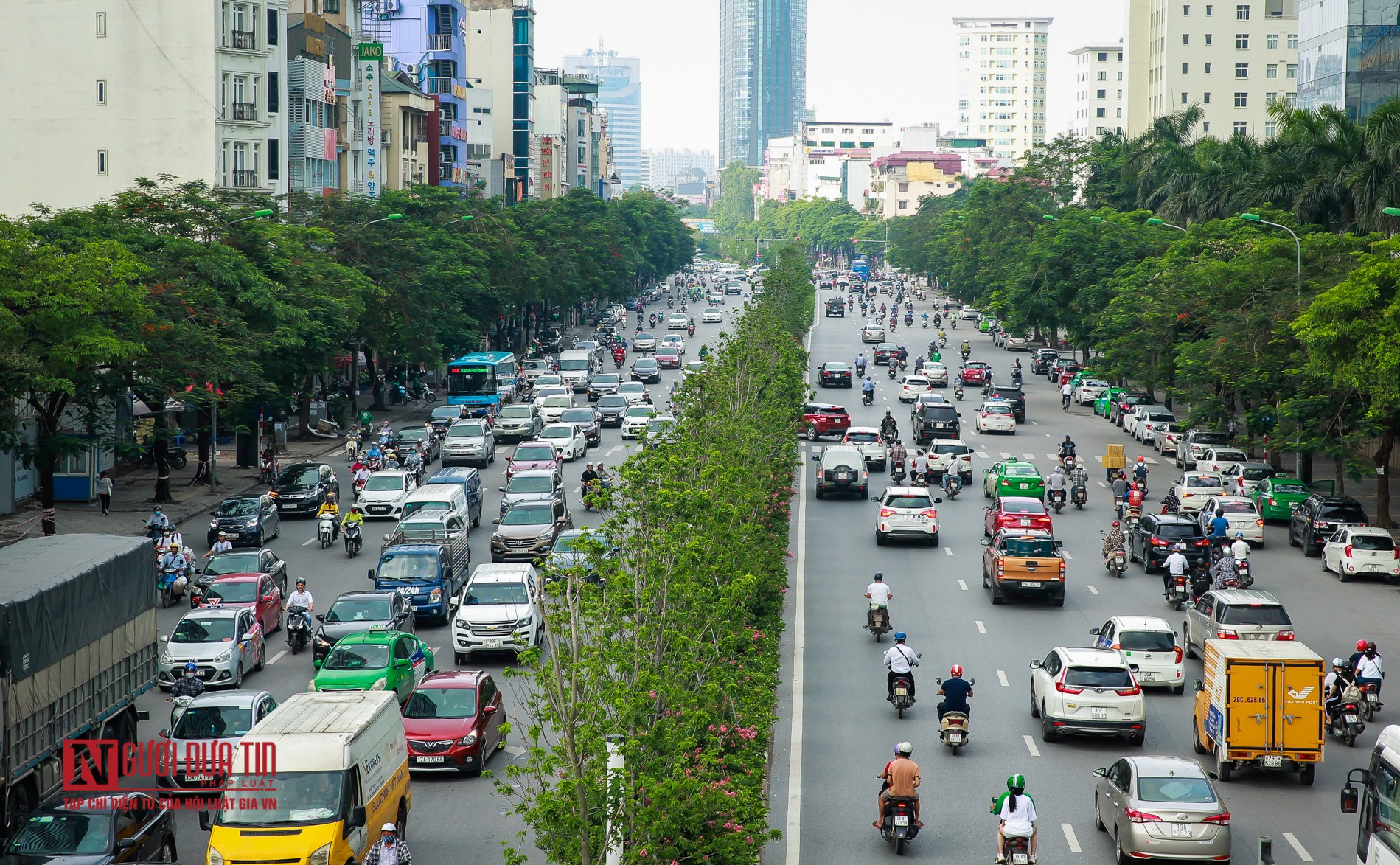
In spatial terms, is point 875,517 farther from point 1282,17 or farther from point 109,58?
point 1282,17

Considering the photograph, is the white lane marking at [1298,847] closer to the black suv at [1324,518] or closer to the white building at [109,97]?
the black suv at [1324,518]

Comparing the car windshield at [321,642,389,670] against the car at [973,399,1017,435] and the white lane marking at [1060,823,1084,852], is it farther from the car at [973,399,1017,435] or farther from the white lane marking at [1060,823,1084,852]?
the car at [973,399,1017,435]

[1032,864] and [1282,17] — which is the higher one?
[1282,17]

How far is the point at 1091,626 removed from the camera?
3191cm

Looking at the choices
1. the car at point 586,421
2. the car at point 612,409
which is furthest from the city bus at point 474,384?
the car at point 586,421

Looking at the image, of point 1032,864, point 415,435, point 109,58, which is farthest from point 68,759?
point 109,58

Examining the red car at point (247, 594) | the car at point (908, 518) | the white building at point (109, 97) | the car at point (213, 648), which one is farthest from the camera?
the white building at point (109, 97)

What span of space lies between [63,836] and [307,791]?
2.57 meters

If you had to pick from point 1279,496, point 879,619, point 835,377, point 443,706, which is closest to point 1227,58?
point 835,377

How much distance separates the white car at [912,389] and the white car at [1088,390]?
7960 millimetres

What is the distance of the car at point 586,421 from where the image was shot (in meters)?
59.2

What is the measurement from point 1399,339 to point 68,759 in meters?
31.5

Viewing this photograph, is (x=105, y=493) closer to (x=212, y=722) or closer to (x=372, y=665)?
(x=372, y=665)

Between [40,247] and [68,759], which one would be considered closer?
[68,759]
